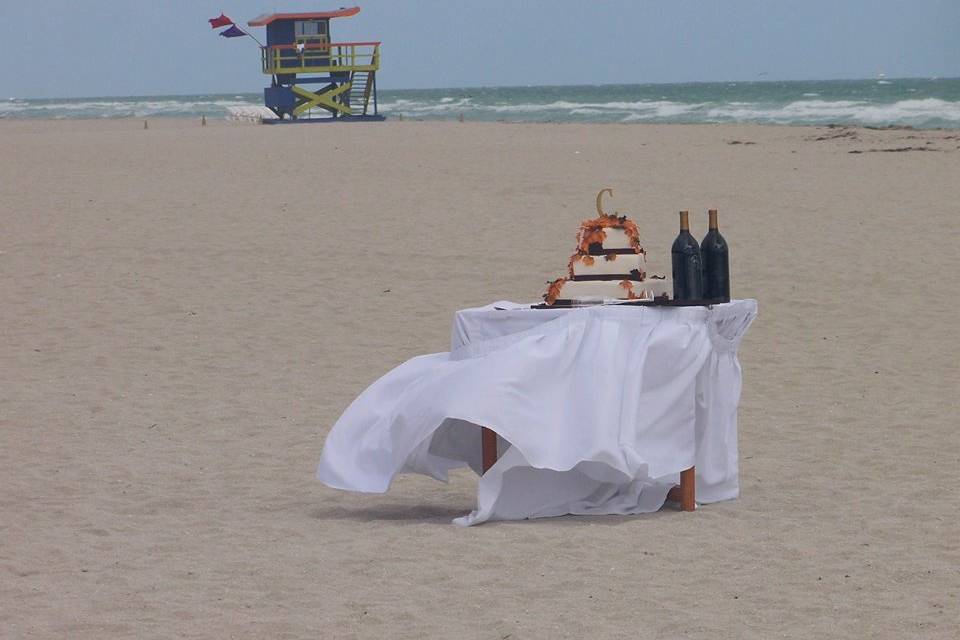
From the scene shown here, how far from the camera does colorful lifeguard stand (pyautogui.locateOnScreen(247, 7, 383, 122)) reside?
43.3 meters

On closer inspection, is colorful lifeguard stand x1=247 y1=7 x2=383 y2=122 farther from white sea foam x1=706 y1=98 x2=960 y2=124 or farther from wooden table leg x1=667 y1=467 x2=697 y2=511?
wooden table leg x1=667 y1=467 x2=697 y2=511

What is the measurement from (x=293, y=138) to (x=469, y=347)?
25308mm

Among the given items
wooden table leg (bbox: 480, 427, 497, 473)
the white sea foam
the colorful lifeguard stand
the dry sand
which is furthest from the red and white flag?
wooden table leg (bbox: 480, 427, 497, 473)

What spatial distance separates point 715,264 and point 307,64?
130 ft

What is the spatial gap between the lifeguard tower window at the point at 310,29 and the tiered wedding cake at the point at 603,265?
3929 cm

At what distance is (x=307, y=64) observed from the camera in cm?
4378

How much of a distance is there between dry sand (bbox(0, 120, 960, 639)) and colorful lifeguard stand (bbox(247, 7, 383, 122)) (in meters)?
25.5

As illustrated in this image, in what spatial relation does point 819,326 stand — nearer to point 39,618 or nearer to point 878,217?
point 878,217

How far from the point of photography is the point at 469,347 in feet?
17.7

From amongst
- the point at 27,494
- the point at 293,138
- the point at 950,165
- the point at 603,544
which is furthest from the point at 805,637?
the point at 293,138

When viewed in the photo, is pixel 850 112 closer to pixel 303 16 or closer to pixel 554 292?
pixel 303 16

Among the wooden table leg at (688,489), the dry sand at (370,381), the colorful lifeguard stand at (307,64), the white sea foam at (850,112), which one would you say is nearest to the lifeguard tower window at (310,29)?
the colorful lifeguard stand at (307,64)

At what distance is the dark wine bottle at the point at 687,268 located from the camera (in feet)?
17.1

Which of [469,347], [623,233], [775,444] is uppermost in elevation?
[623,233]
